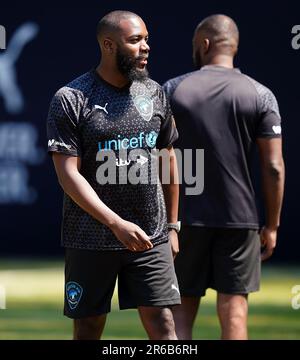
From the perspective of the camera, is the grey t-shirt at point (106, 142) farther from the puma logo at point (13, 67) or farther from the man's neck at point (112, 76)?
the puma logo at point (13, 67)

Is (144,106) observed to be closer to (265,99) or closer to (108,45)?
(108,45)

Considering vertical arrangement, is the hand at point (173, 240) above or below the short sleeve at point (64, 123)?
below

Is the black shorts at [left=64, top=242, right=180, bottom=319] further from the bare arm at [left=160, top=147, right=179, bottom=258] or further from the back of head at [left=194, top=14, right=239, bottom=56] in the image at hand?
the back of head at [left=194, top=14, right=239, bottom=56]

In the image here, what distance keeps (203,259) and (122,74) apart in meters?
1.47

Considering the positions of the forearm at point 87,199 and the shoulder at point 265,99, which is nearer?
the forearm at point 87,199

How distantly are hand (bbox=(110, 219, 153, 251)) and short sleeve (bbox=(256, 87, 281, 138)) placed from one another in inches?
55.4

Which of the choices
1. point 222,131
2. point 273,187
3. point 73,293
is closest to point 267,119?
point 222,131

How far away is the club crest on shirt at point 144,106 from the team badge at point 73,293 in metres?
0.93

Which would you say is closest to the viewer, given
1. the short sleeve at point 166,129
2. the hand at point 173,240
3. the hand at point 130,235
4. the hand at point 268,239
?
the hand at point 130,235

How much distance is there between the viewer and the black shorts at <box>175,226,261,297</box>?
8070 millimetres

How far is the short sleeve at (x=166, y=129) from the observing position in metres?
7.34

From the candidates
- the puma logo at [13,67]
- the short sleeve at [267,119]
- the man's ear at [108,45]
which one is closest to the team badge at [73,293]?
the man's ear at [108,45]

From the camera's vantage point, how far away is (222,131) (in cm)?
798

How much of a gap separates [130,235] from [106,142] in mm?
542
